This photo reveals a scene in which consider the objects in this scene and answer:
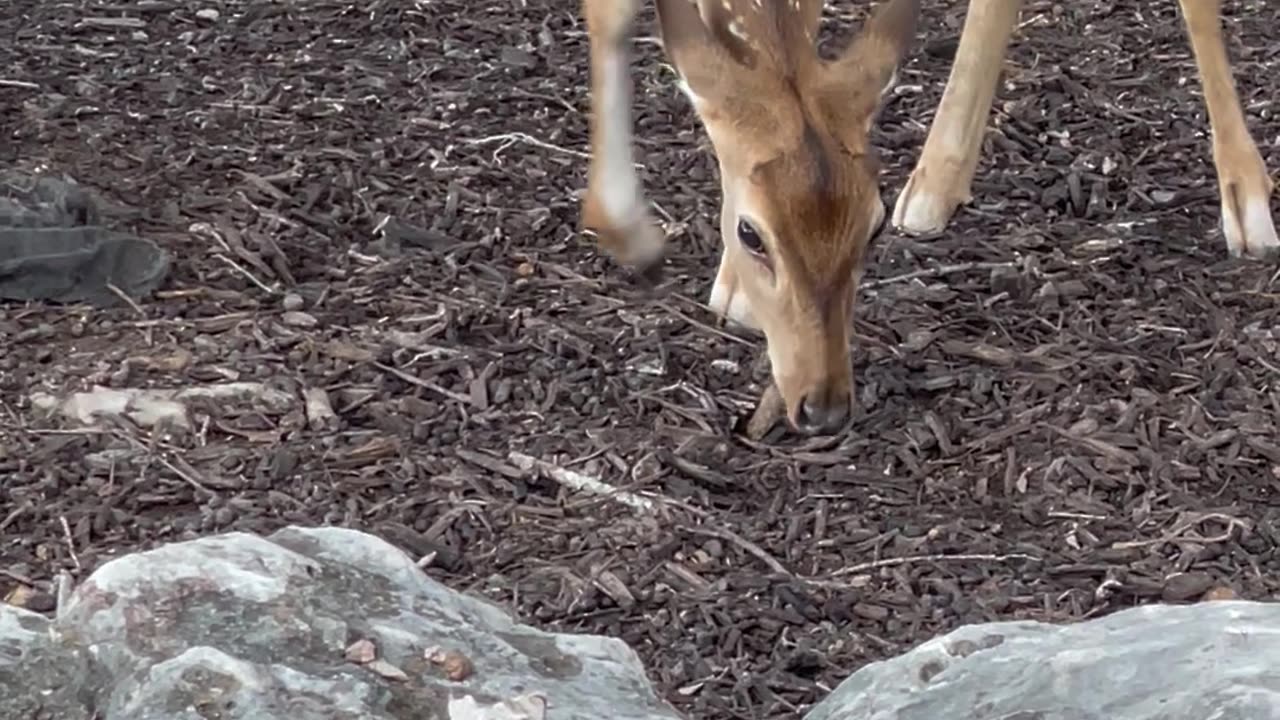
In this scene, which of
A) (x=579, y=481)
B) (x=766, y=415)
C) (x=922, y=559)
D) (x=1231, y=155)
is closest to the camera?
(x=922, y=559)

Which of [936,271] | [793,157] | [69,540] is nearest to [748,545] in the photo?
[793,157]

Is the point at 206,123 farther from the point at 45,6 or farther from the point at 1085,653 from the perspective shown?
the point at 1085,653

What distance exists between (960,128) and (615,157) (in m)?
1.16

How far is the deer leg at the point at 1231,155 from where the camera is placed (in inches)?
243

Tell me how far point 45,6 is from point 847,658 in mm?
Answer: 4689

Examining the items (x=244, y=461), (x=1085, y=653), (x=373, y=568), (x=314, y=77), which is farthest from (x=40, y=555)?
(x=314, y=77)

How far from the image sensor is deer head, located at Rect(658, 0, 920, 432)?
4734 millimetres

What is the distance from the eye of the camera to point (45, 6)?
7539 mm

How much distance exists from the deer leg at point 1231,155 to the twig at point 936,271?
29.5 inches

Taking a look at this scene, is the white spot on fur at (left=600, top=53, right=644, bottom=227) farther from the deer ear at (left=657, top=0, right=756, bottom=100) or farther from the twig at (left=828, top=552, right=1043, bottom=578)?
the twig at (left=828, top=552, right=1043, bottom=578)

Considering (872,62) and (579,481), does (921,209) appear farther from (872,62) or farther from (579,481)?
(579,481)

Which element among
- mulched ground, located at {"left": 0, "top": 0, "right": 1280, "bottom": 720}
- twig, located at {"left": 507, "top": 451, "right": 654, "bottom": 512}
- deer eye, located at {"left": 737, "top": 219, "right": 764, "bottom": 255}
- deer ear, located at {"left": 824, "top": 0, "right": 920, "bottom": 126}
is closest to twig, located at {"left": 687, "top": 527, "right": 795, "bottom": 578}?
mulched ground, located at {"left": 0, "top": 0, "right": 1280, "bottom": 720}

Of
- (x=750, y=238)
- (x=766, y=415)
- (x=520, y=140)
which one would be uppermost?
(x=750, y=238)

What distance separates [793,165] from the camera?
479cm
